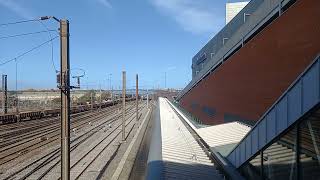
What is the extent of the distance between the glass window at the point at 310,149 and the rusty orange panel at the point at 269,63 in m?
5.46

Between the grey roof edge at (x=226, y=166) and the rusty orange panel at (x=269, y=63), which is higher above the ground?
the rusty orange panel at (x=269, y=63)

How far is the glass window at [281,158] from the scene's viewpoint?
26.2 feet

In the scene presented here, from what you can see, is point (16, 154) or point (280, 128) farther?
point (16, 154)

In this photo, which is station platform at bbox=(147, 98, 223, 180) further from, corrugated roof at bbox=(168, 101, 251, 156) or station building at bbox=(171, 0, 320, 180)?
corrugated roof at bbox=(168, 101, 251, 156)

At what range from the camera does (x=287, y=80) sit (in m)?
14.7

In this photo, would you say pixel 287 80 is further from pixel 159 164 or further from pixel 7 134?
pixel 7 134

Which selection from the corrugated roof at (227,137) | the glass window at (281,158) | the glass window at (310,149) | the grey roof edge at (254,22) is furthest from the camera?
the corrugated roof at (227,137)

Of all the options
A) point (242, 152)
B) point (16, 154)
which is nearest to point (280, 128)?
point (242, 152)

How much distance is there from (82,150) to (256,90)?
12992 millimetres

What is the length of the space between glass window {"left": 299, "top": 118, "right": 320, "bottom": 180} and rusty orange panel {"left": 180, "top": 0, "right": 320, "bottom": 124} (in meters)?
5.46

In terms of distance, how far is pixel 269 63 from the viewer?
16859mm

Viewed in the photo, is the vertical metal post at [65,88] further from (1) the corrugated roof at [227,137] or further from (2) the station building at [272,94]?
(1) the corrugated roof at [227,137]

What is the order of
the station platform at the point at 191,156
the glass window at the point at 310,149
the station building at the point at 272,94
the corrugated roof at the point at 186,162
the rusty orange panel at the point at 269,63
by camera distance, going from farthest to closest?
1. the rusty orange panel at the point at 269,63
2. the station platform at the point at 191,156
3. the corrugated roof at the point at 186,162
4. the station building at the point at 272,94
5. the glass window at the point at 310,149

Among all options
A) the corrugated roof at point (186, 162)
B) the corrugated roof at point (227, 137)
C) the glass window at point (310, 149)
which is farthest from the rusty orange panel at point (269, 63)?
the glass window at point (310, 149)
